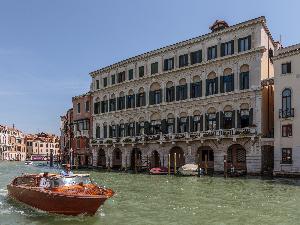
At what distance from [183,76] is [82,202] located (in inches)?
1124

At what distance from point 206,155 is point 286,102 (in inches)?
385

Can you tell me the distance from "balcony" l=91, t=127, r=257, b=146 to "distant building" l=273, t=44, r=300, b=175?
258 centimetres

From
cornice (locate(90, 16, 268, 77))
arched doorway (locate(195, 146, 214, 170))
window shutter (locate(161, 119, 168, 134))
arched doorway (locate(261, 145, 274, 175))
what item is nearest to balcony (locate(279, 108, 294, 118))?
arched doorway (locate(261, 145, 274, 175))

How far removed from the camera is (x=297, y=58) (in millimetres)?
33750

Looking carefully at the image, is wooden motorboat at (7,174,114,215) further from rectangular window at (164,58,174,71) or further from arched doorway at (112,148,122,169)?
arched doorway at (112,148,122,169)

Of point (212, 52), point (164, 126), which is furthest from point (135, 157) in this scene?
point (212, 52)

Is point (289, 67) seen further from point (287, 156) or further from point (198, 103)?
point (198, 103)

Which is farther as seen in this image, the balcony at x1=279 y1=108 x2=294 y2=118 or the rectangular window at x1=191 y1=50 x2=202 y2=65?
the rectangular window at x1=191 y1=50 x2=202 y2=65

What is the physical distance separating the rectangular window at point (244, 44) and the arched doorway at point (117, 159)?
21.5m

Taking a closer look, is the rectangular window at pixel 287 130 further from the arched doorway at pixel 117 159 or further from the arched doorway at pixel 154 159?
the arched doorway at pixel 117 159

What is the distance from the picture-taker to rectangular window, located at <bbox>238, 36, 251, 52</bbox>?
37.0 m

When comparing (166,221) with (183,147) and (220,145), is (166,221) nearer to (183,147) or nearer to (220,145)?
(220,145)

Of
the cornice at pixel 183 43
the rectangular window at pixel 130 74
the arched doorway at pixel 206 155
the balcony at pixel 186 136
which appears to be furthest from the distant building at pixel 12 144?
the arched doorway at pixel 206 155

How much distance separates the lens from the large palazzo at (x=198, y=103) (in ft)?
119
